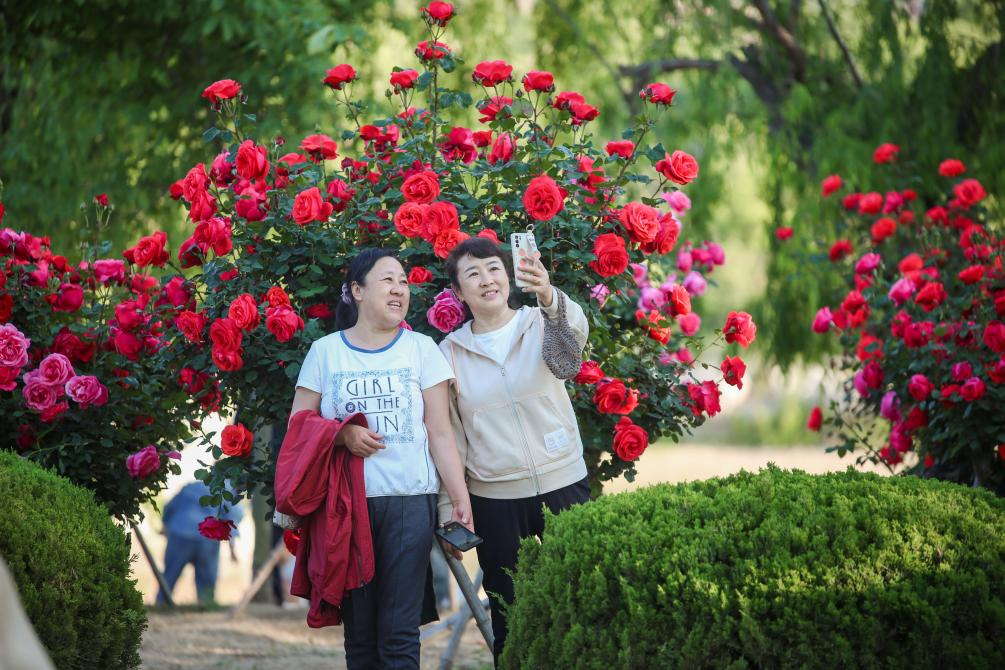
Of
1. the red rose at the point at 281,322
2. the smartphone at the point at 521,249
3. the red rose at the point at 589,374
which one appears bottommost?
the red rose at the point at 589,374

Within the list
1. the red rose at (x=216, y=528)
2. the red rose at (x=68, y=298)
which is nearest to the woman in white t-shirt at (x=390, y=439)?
the red rose at (x=216, y=528)

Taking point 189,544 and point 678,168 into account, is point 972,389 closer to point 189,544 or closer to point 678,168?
point 678,168

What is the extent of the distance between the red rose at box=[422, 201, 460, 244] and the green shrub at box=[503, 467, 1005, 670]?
3.55ft

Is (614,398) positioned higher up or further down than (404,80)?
further down

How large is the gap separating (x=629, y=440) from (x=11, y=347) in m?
2.30

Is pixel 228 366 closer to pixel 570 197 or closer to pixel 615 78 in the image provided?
pixel 570 197

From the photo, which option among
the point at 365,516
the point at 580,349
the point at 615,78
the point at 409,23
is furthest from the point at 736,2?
the point at 365,516

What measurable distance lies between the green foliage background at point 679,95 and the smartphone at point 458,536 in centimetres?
391

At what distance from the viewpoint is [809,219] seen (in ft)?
24.0

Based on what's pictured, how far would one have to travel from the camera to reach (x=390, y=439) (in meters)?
3.28

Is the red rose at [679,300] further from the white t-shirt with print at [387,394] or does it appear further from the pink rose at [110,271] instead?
the pink rose at [110,271]

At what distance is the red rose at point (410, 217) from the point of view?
11.6 ft

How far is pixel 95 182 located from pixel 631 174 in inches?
183

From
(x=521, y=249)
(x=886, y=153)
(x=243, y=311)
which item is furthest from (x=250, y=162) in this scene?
(x=886, y=153)
